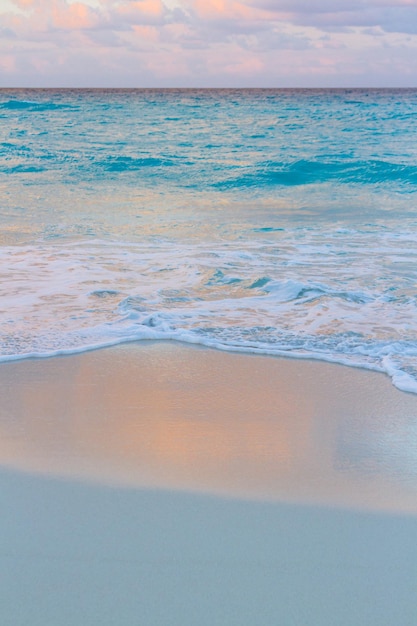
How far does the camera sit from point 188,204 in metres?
13.1

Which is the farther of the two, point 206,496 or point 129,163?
point 129,163

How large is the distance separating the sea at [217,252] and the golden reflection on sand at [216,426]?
1.03 feet

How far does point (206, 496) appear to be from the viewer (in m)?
2.74

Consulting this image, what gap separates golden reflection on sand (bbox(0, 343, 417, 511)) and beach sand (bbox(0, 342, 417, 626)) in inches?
0.4

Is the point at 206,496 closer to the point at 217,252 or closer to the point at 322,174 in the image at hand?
the point at 217,252

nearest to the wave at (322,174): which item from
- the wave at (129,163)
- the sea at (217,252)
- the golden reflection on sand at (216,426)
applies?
the sea at (217,252)

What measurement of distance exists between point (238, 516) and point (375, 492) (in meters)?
0.58

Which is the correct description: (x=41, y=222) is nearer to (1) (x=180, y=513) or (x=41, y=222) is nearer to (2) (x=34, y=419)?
(2) (x=34, y=419)

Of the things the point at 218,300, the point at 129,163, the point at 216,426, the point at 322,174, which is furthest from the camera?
the point at 129,163

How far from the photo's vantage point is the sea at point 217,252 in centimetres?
484

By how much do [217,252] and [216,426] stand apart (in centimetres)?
469

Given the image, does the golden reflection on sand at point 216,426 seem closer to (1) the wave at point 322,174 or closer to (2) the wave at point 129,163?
(1) the wave at point 322,174

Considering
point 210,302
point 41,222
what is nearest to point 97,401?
point 210,302

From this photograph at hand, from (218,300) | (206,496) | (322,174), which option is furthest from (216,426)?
(322,174)
